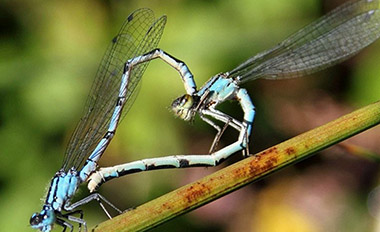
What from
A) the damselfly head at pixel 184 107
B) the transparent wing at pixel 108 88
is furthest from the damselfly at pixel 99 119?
the damselfly head at pixel 184 107

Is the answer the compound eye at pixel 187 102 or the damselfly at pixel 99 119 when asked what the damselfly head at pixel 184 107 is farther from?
the damselfly at pixel 99 119

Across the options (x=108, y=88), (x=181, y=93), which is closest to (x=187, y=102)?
(x=108, y=88)

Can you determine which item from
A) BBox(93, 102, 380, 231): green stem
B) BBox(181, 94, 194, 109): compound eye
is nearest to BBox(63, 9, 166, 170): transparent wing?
BBox(181, 94, 194, 109): compound eye

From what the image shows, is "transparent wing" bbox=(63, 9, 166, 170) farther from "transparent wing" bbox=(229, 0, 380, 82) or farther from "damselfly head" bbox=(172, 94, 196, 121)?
"transparent wing" bbox=(229, 0, 380, 82)

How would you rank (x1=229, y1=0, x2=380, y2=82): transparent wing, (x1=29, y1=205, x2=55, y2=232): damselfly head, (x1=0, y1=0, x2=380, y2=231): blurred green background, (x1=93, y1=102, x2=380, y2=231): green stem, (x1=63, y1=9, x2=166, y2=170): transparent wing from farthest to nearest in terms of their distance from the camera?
(x1=0, y1=0, x2=380, y2=231): blurred green background < (x1=229, y1=0, x2=380, y2=82): transparent wing < (x1=63, y1=9, x2=166, y2=170): transparent wing < (x1=29, y1=205, x2=55, y2=232): damselfly head < (x1=93, y1=102, x2=380, y2=231): green stem

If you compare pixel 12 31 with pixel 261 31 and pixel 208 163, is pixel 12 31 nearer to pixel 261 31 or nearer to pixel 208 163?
pixel 261 31

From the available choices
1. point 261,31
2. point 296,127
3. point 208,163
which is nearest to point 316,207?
point 296,127

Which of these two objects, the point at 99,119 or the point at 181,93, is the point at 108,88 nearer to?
the point at 99,119
